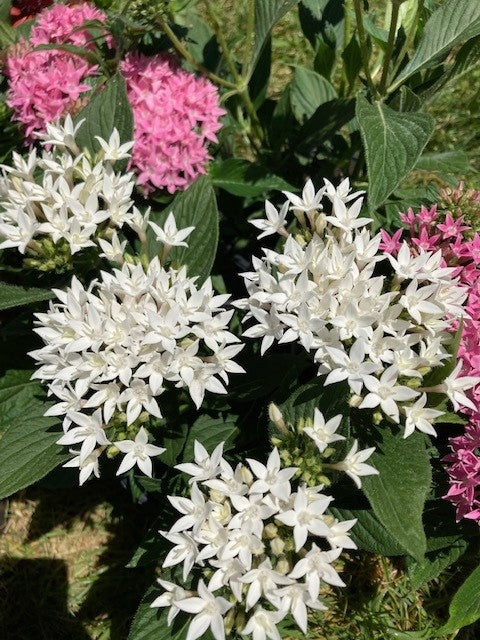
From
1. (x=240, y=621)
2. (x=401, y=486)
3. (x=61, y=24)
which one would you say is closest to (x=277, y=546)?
(x=240, y=621)

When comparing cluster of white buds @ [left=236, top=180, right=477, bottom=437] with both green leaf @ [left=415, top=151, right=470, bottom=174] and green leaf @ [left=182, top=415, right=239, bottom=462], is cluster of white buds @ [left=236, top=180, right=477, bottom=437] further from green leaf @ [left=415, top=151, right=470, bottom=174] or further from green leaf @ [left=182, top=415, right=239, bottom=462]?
green leaf @ [left=415, top=151, right=470, bottom=174]

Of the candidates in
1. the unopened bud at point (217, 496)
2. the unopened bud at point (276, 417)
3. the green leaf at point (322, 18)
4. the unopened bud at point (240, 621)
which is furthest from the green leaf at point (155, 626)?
the green leaf at point (322, 18)

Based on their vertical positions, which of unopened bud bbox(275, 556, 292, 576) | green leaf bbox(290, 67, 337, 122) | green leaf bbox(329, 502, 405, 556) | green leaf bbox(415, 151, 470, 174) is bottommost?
green leaf bbox(329, 502, 405, 556)

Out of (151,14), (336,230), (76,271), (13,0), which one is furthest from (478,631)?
(13,0)

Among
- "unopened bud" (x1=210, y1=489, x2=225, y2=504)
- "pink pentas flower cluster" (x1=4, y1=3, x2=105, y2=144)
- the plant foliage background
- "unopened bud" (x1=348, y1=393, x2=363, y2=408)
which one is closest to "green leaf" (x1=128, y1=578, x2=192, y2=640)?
the plant foliage background

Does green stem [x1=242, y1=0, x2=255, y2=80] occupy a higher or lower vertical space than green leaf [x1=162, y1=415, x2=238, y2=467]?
higher

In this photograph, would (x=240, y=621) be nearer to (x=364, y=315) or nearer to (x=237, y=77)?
(x=364, y=315)
